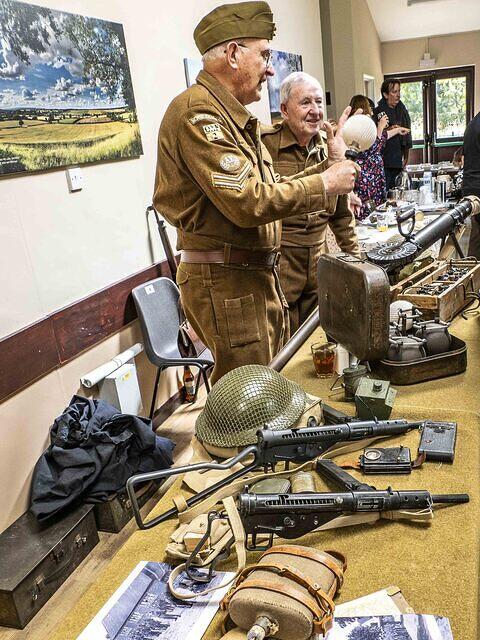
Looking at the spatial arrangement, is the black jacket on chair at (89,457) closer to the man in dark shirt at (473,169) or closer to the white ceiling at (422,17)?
the man in dark shirt at (473,169)

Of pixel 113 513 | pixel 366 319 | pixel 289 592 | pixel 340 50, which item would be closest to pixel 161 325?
pixel 113 513

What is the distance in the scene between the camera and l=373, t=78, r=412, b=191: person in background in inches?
298

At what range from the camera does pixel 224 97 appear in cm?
218

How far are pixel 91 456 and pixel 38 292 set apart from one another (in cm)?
75

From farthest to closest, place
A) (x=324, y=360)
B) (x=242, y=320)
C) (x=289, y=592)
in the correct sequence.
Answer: (x=242, y=320), (x=324, y=360), (x=289, y=592)

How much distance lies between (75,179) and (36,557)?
1.67m

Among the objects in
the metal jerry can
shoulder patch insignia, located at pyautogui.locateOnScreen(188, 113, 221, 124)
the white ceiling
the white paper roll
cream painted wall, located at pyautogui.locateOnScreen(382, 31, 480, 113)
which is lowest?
the white paper roll

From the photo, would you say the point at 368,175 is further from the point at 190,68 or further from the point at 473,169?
the point at 190,68

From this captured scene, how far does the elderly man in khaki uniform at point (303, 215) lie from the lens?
10.1ft

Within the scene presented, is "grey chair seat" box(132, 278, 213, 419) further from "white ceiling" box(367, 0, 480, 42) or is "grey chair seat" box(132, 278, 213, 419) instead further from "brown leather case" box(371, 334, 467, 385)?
"white ceiling" box(367, 0, 480, 42)

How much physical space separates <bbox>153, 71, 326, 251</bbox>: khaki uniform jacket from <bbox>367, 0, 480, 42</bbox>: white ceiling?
9.41 m

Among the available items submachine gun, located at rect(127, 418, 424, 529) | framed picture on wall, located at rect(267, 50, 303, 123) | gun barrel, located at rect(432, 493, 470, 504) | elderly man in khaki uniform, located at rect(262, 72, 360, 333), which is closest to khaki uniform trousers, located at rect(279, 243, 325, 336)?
elderly man in khaki uniform, located at rect(262, 72, 360, 333)

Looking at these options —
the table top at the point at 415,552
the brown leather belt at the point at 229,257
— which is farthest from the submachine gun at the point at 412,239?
the table top at the point at 415,552

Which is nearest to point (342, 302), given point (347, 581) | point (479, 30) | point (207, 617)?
point (347, 581)
